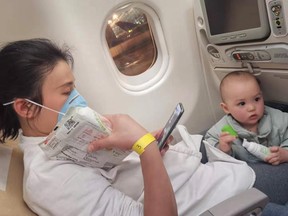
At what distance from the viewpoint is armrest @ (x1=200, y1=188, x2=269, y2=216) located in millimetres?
783

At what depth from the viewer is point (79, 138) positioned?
935 millimetres

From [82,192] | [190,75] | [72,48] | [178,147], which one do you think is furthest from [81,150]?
[190,75]

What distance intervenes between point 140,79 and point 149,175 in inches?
41.5

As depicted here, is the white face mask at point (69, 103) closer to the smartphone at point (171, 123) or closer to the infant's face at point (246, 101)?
the smartphone at point (171, 123)

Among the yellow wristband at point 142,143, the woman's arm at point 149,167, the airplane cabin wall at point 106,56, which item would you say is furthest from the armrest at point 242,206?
the airplane cabin wall at point 106,56

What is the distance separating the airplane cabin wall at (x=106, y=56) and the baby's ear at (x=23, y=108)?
0.55 m

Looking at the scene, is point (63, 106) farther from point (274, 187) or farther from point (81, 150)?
point (274, 187)

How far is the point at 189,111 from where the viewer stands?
2000mm

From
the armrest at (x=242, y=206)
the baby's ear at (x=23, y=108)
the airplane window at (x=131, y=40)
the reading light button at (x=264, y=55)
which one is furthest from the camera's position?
the airplane window at (x=131, y=40)

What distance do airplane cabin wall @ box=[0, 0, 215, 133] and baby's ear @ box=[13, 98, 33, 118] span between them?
55cm

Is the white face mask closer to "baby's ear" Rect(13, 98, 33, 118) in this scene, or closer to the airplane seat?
"baby's ear" Rect(13, 98, 33, 118)

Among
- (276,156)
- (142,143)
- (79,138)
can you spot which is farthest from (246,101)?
(79,138)

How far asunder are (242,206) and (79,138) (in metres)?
0.51

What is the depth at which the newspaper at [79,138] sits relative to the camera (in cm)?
90
